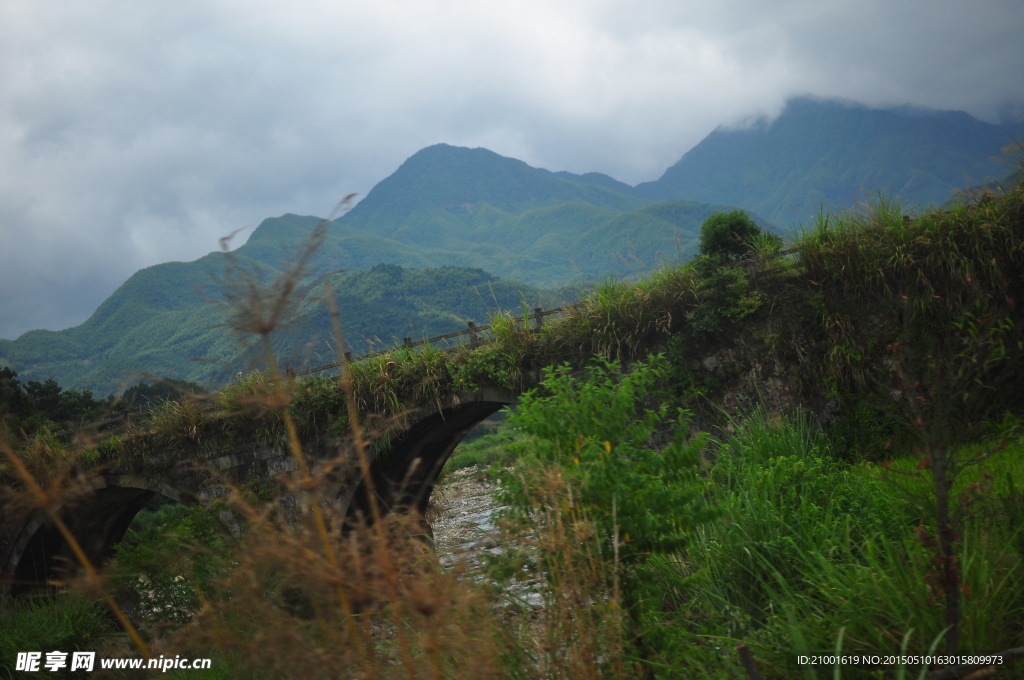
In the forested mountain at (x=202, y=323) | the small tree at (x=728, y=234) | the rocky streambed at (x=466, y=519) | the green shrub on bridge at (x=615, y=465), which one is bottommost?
the rocky streambed at (x=466, y=519)

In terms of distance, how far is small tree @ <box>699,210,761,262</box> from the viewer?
8.48 meters

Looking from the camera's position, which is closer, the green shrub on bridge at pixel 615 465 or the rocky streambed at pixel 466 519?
the green shrub on bridge at pixel 615 465

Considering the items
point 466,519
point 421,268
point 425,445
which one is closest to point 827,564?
point 425,445

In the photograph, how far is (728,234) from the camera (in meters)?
8.47

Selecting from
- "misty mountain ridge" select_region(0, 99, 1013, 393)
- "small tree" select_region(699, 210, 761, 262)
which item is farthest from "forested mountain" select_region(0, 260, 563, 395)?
"small tree" select_region(699, 210, 761, 262)

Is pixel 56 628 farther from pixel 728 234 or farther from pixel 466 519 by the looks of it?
pixel 466 519

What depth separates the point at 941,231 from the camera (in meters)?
7.04

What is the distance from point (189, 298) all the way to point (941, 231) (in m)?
119

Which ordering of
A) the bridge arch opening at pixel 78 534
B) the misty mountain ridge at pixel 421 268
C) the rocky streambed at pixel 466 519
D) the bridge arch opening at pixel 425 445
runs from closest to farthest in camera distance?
1. the rocky streambed at pixel 466 519
2. the misty mountain ridge at pixel 421 268
3. the bridge arch opening at pixel 425 445
4. the bridge arch opening at pixel 78 534

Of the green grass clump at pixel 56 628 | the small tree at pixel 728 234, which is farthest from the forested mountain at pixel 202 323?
the small tree at pixel 728 234

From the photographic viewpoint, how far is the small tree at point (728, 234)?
27.8ft

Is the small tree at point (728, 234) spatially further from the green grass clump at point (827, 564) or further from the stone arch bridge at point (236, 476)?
the green grass clump at point (827, 564)

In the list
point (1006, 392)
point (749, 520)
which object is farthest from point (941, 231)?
point (749, 520)

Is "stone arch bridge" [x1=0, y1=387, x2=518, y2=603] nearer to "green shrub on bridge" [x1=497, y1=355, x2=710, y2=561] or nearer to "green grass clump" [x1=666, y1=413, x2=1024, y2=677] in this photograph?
"green grass clump" [x1=666, y1=413, x2=1024, y2=677]
